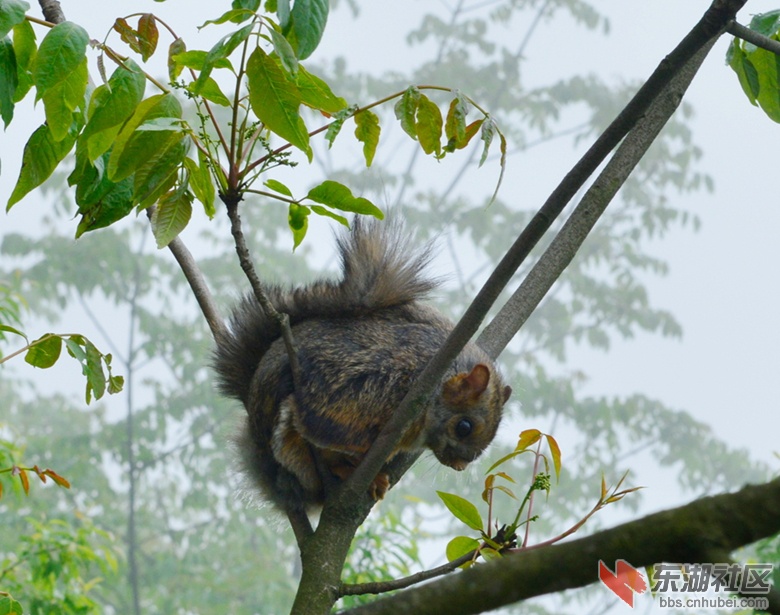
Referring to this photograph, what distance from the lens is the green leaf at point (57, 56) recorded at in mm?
1263

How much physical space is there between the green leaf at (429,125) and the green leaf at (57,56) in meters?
0.58

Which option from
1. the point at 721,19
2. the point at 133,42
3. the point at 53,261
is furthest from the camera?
the point at 53,261

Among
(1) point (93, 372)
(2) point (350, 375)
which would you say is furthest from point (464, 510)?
(2) point (350, 375)

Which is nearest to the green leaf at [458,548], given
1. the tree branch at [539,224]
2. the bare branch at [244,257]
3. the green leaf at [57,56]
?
the tree branch at [539,224]

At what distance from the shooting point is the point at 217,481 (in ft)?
30.3

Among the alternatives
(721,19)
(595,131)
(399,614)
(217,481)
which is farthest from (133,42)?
(595,131)

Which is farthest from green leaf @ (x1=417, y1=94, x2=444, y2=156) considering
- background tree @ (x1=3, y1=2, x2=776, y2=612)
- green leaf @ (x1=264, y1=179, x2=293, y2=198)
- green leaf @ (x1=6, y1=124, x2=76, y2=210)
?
background tree @ (x1=3, y1=2, x2=776, y2=612)

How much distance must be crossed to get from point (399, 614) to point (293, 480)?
1576 mm

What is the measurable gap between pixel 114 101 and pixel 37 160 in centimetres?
21

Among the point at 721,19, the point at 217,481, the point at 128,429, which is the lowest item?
the point at 721,19

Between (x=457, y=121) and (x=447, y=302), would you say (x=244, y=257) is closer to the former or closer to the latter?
(x=457, y=121)

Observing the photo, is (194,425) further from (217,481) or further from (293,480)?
(293,480)

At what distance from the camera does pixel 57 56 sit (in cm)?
127

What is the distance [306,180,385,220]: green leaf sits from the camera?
5.04 ft
